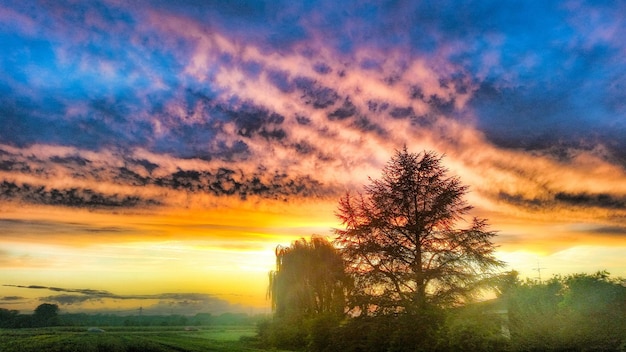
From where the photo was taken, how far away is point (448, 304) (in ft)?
68.2

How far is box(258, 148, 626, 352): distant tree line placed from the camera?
16.0m

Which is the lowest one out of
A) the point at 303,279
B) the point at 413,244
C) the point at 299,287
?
the point at 299,287

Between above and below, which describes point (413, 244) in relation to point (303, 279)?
above

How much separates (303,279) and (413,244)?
57.9 ft

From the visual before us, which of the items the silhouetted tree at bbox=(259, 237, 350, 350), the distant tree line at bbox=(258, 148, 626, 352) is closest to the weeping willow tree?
the silhouetted tree at bbox=(259, 237, 350, 350)

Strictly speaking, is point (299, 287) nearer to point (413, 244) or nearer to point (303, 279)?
point (303, 279)

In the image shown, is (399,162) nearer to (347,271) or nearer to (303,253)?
(347,271)

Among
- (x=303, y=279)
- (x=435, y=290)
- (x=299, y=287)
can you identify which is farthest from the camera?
(x=303, y=279)

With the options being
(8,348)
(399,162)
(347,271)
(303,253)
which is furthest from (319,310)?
(8,348)

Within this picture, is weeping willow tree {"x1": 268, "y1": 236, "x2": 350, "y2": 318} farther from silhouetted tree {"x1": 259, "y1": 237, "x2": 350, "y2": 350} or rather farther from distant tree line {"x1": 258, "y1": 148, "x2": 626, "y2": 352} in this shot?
distant tree line {"x1": 258, "y1": 148, "x2": 626, "y2": 352}

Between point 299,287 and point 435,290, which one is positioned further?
point 299,287

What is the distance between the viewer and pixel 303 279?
37625 millimetres

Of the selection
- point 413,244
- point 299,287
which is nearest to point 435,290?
point 413,244

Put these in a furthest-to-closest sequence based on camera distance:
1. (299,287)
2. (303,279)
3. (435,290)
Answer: (303,279)
(299,287)
(435,290)
